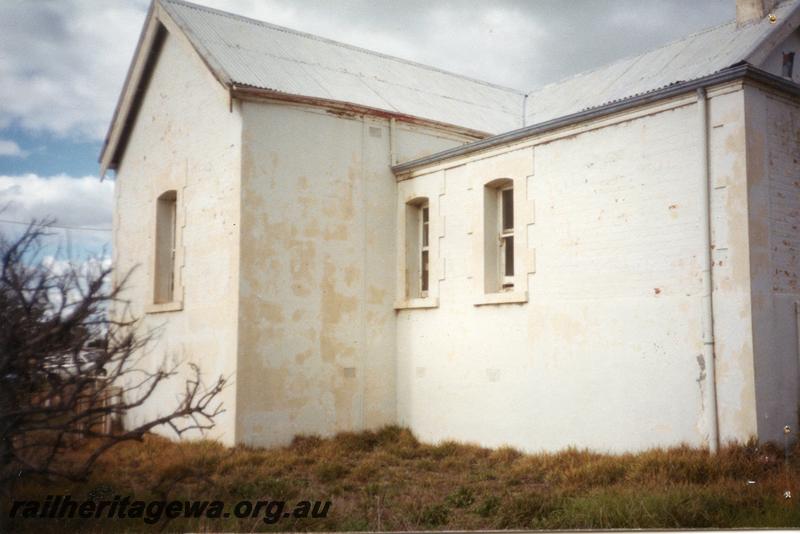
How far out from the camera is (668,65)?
14.5 meters

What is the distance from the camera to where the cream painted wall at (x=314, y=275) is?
12078 millimetres

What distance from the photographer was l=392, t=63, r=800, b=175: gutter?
8953 mm

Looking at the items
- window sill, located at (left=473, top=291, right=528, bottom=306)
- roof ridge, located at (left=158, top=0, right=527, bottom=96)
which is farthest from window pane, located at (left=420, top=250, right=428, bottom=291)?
roof ridge, located at (left=158, top=0, right=527, bottom=96)

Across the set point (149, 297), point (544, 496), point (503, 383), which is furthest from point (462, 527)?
point (149, 297)

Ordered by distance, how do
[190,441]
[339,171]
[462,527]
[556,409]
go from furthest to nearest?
1. [339,171]
2. [190,441]
3. [556,409]
4. [462,527]

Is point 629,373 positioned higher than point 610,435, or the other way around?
point 629,373

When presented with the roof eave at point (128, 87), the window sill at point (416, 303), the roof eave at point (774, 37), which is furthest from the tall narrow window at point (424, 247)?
the roof eave at point (128, 87)

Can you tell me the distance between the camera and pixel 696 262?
9.16 meters

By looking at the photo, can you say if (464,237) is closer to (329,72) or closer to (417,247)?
(417,247)

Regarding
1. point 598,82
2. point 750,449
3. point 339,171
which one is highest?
point 598,82

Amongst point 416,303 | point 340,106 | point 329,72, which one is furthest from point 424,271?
point 329,72

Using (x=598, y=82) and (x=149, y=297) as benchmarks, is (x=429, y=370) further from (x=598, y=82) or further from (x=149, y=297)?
(x=598, y=82)

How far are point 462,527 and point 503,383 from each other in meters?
4.14

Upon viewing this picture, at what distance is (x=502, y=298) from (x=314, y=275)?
3.17 meters
